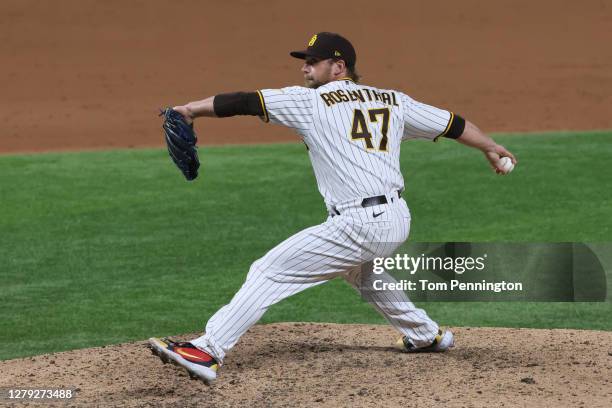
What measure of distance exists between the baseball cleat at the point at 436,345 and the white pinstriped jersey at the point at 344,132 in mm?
904

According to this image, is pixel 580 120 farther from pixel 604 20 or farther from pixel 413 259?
pixel 413 259

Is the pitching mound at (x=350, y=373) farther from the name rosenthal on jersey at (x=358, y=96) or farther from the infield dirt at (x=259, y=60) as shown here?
the infield dirt at (x=259, y=60)

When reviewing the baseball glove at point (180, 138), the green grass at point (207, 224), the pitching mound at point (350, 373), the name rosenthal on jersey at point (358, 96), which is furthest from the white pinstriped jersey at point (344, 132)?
the green grass at point (207, 224)

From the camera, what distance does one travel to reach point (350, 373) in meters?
5.18

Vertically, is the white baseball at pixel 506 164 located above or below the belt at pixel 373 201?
above

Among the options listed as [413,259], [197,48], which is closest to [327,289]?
[413,259]

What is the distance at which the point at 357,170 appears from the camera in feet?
16.2

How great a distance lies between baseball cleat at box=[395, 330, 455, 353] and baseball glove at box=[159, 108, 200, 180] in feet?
4.70

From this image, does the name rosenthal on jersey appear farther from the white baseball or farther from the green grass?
the green grass

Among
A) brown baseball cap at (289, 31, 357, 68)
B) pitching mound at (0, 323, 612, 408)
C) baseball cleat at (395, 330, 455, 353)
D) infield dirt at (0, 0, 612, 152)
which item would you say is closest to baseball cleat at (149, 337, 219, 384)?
pitching mound at (0, 323, 612, 408)

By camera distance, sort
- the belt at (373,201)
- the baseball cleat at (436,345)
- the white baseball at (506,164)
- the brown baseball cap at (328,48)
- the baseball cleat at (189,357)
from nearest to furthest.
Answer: the baseball cleat at (189,357) → the belt at (373,201) → the brown baseball cap at (328,48) → the white baseball at (506,164) → the baseball cleat at (436,345)

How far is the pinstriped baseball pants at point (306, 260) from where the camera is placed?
4895 mm

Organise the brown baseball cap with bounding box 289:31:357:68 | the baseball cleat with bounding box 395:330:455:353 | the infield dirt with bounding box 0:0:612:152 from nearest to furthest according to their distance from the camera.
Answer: the brown baseball cap with bounding box 289:31:357:68 < the baseball cleat with bounding box 395:330:455:353 < the infield dirt with bounding box 0:0:612:152

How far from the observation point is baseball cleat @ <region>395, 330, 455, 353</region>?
5528 millimetres
